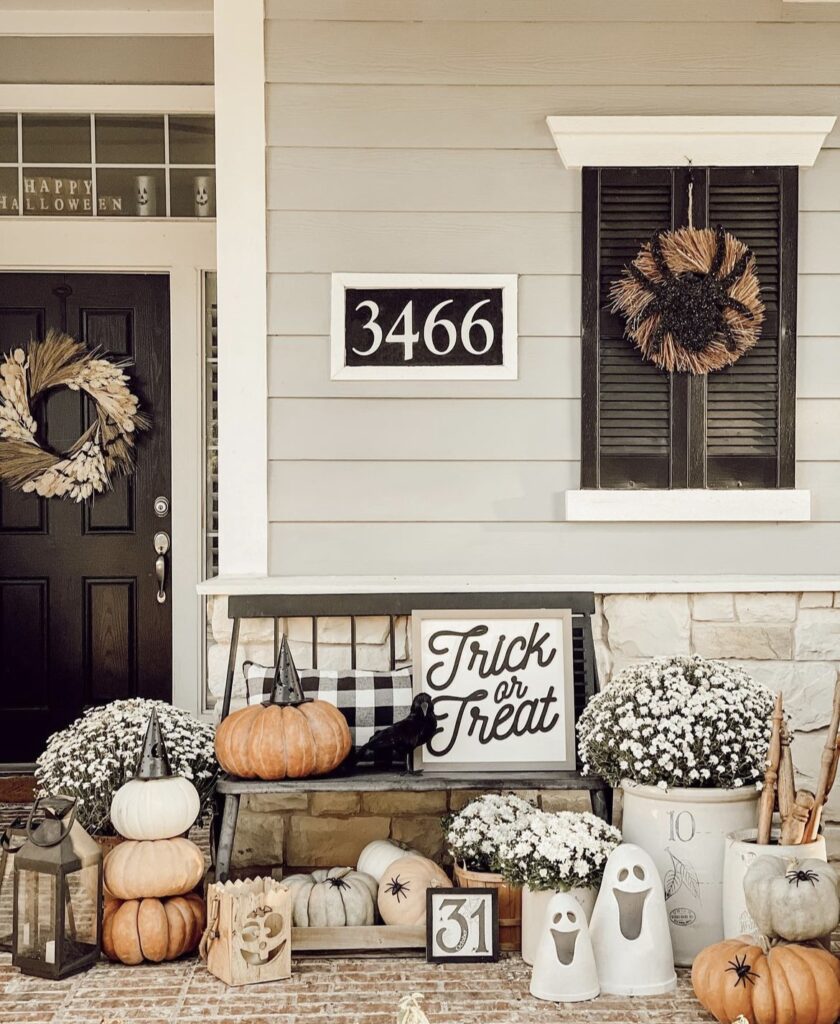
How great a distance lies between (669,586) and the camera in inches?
139

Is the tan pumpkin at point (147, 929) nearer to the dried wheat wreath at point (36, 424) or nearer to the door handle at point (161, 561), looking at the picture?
the door handle at point (161, 561)

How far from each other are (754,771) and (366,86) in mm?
2294

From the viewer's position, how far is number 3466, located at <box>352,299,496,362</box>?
356 cm

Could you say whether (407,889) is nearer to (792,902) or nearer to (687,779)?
(687,779)

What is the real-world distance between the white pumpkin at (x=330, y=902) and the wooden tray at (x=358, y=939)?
51 millimetres

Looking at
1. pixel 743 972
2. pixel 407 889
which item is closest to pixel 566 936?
pixel 743 972

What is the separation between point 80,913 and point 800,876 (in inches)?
67.3

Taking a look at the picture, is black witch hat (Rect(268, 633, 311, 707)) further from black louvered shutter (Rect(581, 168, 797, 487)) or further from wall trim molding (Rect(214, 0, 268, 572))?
black louvered shutter (Rect(581, 168, 797, 487))

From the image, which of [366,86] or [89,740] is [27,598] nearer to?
[89,740]

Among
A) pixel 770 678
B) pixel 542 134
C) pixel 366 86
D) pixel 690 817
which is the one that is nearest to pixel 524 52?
pixel 542 134

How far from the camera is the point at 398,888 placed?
3.02 m

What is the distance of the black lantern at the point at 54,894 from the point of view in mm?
2766

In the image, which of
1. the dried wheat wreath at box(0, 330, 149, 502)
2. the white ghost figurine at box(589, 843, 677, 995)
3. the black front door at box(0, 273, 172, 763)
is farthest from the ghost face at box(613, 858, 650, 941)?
the dried wheat wreath at box(0, 330, 149, 502)

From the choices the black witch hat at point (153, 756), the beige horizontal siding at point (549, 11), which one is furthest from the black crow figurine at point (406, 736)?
the beige horizontal siding at point (549, 11)
